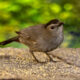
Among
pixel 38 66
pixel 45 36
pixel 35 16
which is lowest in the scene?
pixel 35 16

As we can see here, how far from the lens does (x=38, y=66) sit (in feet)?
16.3

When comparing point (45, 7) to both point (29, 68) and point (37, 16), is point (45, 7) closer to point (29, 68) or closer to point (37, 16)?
point (37, 16)

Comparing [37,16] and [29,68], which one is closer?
[29,68]

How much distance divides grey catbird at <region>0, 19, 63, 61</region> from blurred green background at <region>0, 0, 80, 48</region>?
1.90m

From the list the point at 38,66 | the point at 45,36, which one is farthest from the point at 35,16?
the point at 38,66

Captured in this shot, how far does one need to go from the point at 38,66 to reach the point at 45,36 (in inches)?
15.3

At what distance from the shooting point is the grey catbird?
5.05 metres

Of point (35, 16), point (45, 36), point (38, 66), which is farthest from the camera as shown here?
point (35, 16)

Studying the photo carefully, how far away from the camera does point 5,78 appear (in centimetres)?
428

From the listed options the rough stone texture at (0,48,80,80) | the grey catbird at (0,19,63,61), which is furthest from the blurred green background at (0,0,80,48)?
the grey catbird at (0,19,63,61)

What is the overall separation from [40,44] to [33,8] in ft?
8.01

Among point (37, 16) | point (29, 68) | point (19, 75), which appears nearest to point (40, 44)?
point (29, 68)

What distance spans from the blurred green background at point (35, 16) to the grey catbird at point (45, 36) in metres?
1.90

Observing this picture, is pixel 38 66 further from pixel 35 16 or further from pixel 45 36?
pixel 35 16
